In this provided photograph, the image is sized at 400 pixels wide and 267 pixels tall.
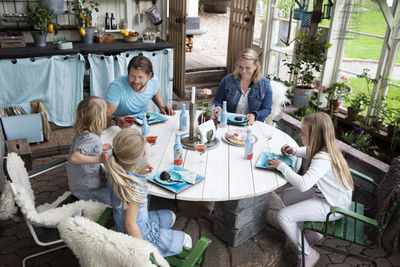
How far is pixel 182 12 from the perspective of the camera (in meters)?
5.34

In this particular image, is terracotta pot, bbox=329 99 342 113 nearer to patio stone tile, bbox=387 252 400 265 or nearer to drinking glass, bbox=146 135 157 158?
patio stone tile, bbox=387 252 400 265

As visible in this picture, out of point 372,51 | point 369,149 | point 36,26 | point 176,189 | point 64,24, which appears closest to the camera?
point 176,189

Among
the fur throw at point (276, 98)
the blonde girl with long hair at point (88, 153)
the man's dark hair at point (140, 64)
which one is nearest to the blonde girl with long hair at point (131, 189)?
the blonde girl with long hair at point (88, 153)

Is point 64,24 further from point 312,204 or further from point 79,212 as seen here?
point 312,204

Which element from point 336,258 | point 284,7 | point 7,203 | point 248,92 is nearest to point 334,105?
point 248,92

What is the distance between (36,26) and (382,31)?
4.18 meters

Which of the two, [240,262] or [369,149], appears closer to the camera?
[240,262]

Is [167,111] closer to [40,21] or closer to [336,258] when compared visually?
[336,258]

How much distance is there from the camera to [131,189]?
5.59 ft

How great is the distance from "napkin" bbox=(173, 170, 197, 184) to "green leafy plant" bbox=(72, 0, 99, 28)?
342 centimetres

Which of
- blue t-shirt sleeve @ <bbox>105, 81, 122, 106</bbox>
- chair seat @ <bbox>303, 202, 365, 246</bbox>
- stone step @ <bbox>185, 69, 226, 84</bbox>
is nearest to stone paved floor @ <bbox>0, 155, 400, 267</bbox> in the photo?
chair seat @ <bbox>303, 202, 365, 246</bbox>

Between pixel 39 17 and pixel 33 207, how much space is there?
3077mm

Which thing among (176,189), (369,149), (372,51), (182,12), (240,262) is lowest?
(240,262)

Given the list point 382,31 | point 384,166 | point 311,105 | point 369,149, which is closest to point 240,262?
point 384,166
